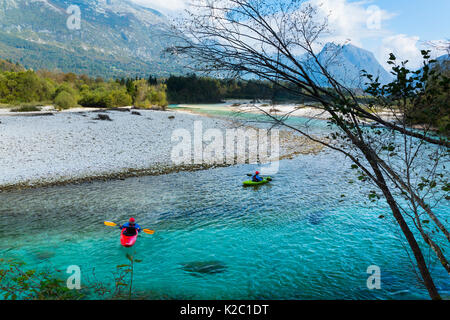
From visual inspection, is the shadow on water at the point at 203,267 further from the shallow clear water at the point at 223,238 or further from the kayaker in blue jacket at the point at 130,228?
the kayaker in blue jacket at the point at 130,228

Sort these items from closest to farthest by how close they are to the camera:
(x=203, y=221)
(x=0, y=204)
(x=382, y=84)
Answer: (x=382, y=84) < (x=203, y=221) < (x=0, y=204)

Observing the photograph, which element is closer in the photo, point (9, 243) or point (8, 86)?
point (9, 243)

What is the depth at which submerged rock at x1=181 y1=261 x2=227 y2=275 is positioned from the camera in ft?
25.8

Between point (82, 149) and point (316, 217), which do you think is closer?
point (316, 217)

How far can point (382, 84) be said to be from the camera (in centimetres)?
381

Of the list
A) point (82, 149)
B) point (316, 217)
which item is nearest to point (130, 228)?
point (316, 217)

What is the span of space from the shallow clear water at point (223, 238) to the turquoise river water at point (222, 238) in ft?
0.12

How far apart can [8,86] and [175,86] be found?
49650mm

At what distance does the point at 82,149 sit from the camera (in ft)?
66.9

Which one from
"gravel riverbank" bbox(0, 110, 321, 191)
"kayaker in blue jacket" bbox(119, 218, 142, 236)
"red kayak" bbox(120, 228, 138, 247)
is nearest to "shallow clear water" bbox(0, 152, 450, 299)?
"red kayak" bbox(120, 228, 138, 247)

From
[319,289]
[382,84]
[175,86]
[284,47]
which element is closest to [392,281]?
[319,289]

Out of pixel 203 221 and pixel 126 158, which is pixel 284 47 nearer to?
pixel 203 221

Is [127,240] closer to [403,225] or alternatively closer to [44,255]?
[44,255]

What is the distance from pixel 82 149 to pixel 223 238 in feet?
50.3
